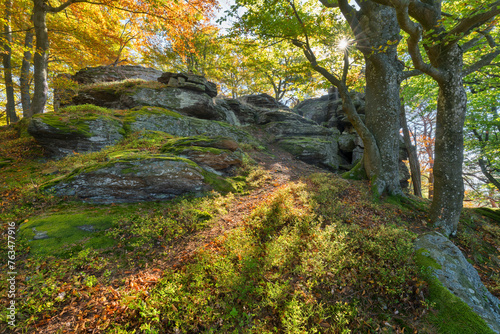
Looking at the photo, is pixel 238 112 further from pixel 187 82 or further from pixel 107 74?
pixel 107 74

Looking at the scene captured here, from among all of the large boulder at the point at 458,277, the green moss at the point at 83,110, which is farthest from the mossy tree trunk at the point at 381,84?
the green moss at the point at 83,110

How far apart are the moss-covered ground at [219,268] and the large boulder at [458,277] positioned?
248 mm

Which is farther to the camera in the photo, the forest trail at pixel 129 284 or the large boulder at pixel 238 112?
the large boulder at pixel 238 112

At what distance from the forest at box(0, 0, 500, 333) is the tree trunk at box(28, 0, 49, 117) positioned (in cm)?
8

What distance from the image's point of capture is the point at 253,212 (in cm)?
547

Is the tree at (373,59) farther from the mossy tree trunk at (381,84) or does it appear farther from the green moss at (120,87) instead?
the green moss at (120,87)

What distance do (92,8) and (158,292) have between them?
19081 millimetres

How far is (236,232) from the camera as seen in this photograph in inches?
185

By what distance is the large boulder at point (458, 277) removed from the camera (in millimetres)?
2900

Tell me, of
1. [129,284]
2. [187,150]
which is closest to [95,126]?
[187,150]

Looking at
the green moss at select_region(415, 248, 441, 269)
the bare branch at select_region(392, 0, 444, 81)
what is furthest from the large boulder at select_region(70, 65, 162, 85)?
the green moss at select_region(415, 248, 441, 269)

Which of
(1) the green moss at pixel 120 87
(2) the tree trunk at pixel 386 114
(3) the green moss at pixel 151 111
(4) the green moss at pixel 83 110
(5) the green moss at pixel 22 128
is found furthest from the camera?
(1) the green moss at pixel 120 87

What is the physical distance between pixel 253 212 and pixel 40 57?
44.0 ft

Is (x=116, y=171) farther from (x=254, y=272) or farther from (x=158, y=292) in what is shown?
(x=254, y=272)
